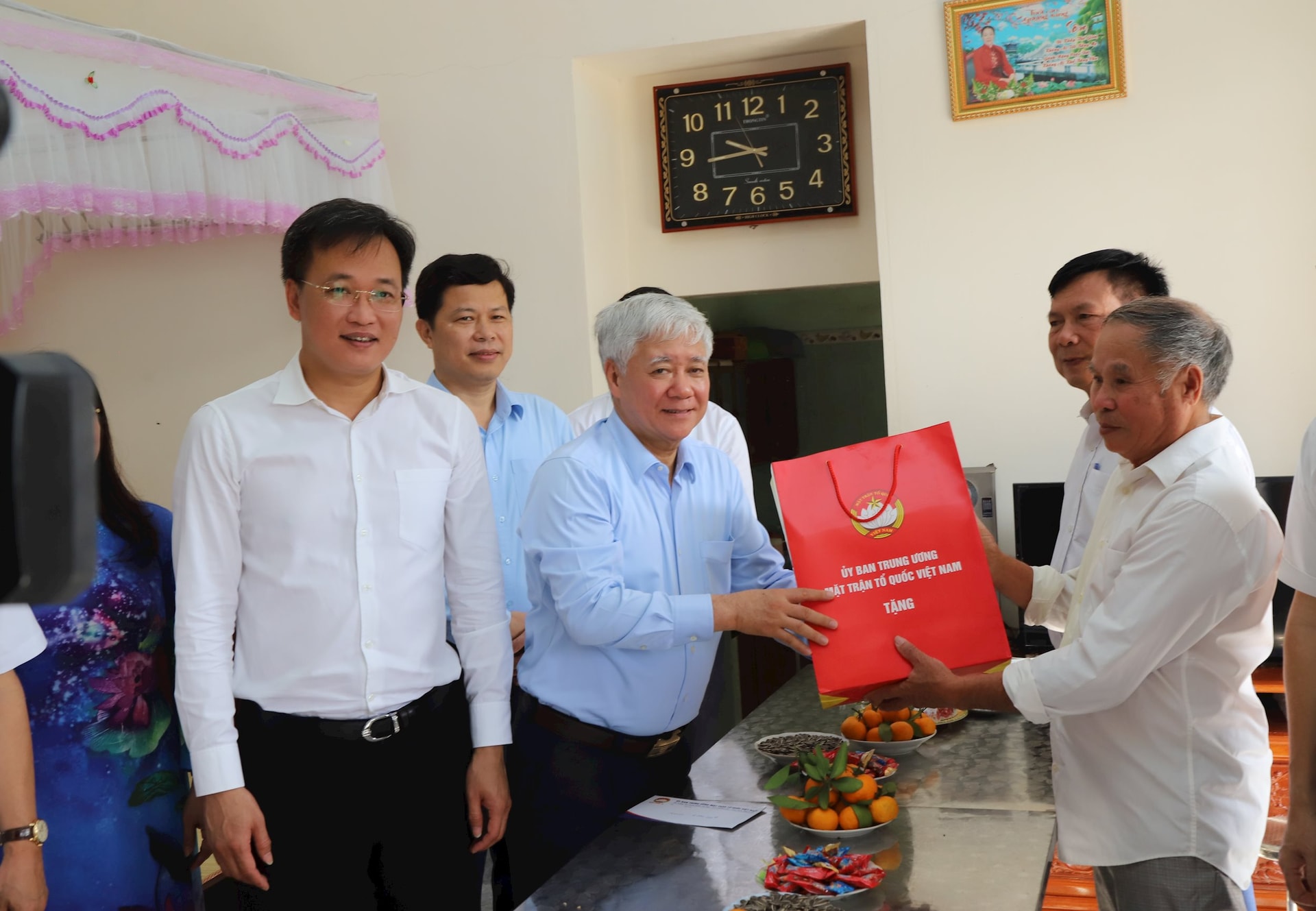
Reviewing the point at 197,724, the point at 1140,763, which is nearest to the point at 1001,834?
the point at 1140,763

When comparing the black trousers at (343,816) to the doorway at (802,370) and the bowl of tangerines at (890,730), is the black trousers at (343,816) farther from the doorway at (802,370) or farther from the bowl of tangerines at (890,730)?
the doorway at (802,370)

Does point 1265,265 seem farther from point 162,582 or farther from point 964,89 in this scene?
point 162,582

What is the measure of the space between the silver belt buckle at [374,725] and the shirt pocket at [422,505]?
0.28 m

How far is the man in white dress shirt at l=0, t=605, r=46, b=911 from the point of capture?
67.1 inches

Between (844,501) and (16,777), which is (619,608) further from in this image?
(16,777)

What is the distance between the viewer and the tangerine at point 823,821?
1.75m

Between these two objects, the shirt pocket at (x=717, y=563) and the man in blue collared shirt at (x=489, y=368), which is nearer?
the shirt pocket at (x=717, y=563)

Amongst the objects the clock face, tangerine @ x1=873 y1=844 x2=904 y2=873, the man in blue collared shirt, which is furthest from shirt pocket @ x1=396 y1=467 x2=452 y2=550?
the clock face

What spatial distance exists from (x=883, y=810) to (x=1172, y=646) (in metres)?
0.51

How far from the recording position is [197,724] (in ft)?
5.58

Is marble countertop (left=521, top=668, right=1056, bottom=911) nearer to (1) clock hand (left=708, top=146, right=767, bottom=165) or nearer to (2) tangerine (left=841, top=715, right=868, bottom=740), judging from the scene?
(2) tangerine (left=841, top=715, right=868, bottom=740)

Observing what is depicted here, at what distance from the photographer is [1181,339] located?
5.31ft

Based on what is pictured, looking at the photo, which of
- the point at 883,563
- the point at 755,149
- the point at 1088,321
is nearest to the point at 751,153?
the point at 755,149

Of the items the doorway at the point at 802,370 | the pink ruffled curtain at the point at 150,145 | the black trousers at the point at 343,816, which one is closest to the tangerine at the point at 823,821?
the black trousers at the point at 343,816
